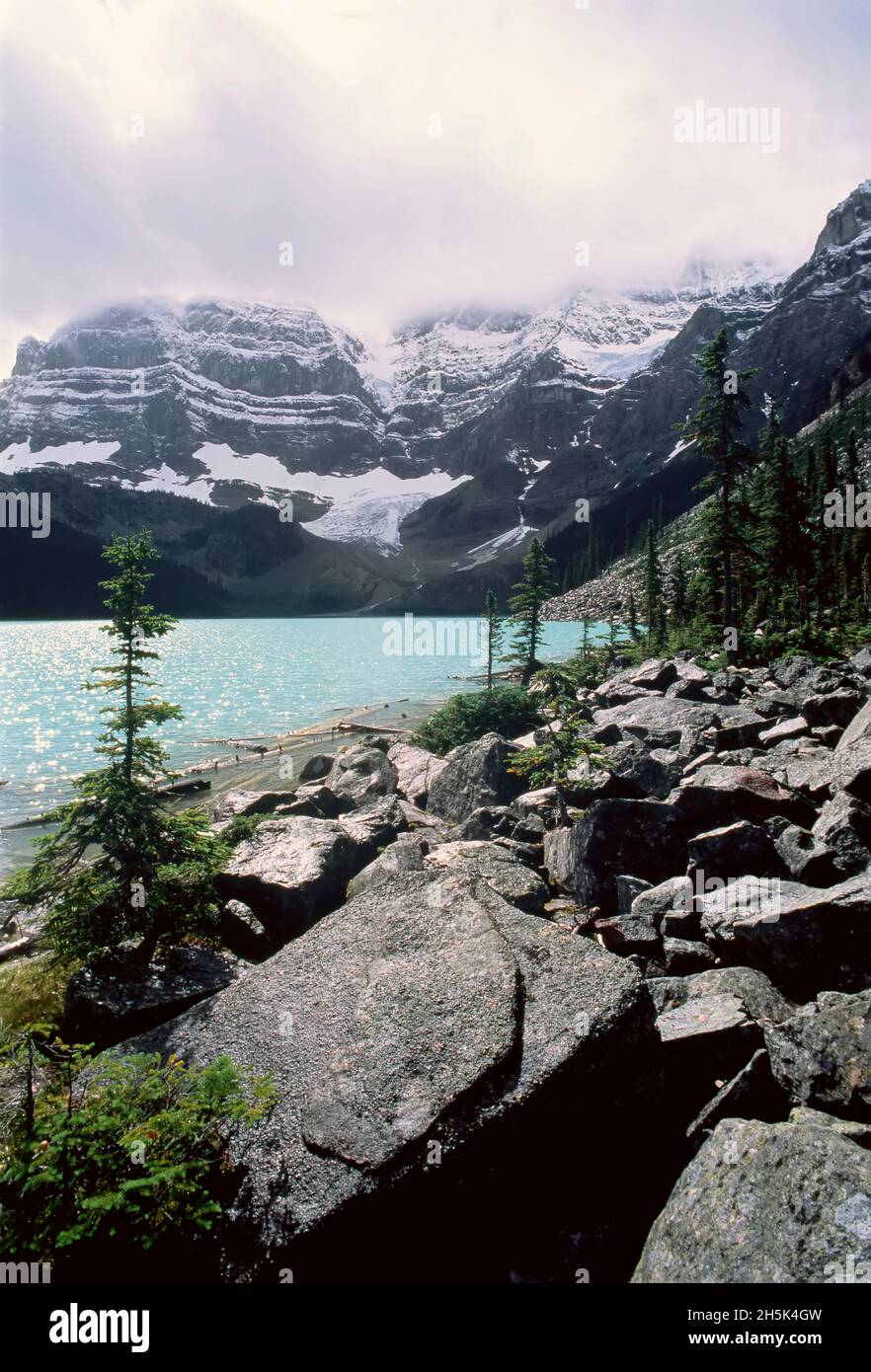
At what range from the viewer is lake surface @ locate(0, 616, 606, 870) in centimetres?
3014

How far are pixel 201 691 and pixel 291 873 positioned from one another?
162 feet

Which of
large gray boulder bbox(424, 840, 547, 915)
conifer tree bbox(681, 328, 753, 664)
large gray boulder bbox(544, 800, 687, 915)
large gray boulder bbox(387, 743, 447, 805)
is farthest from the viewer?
conifer tree bbox(681, 328, 753, 664)

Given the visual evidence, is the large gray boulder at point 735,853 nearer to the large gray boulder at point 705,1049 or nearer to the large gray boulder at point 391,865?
the large gray boulder at point 705,1049

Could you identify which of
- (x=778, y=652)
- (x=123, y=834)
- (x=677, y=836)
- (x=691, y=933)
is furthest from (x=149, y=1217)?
(x=778, y=652)

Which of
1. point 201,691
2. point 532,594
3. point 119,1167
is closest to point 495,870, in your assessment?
point 119,1167

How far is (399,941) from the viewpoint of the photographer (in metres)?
6.63

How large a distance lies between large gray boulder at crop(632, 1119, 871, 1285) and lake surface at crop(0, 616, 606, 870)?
25.7 feet

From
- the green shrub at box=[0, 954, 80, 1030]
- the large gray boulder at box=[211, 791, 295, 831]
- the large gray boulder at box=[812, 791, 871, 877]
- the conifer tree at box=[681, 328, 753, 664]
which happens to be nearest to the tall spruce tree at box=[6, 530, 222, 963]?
the green shrub at box=[0, 954, 80, 1030]

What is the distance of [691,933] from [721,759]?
20.7 feet

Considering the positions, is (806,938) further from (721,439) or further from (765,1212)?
(721,439)

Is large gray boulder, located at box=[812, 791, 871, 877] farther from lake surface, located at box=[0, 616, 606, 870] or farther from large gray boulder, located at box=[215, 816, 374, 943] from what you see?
lake surface, located at box=[0, 616, 606, 870]

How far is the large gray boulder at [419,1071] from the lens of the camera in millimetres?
4301

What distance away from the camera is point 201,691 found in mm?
55281
